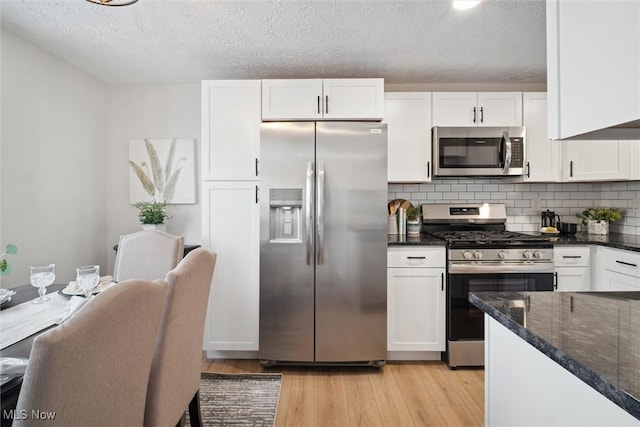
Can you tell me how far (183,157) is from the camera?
11.2ft

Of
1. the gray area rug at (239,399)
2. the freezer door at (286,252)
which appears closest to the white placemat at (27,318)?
the gray area rug at (239,399)

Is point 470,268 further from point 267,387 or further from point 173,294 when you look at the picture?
point 173,294

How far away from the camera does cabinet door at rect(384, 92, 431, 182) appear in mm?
3031

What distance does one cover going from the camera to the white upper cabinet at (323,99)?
276 cm

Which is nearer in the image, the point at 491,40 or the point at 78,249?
the point at 491,40

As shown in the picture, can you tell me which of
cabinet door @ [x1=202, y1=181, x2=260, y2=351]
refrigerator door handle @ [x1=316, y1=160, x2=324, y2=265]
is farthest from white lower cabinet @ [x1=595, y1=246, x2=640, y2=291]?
cabinet door @ [x1=202, y1=181, x2=260, y2=351]

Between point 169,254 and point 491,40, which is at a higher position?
point 491,40

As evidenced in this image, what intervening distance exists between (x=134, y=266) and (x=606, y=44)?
2431 millimetres

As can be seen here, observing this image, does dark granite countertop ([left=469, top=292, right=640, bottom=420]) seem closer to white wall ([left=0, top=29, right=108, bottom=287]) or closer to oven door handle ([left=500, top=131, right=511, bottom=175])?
oven door handle ([left=500, top=131, right=511, bottom=175])

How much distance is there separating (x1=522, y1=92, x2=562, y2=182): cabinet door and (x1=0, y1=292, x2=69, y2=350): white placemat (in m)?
3.40

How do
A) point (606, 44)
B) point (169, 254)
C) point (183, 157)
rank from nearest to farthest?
point (606, 44) → point (169, 254) → point (183, 157)

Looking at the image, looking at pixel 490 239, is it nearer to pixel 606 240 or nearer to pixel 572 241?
pixel 572 241

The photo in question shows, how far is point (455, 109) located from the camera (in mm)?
3031

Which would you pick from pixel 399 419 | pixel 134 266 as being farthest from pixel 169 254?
pixel 399 419
